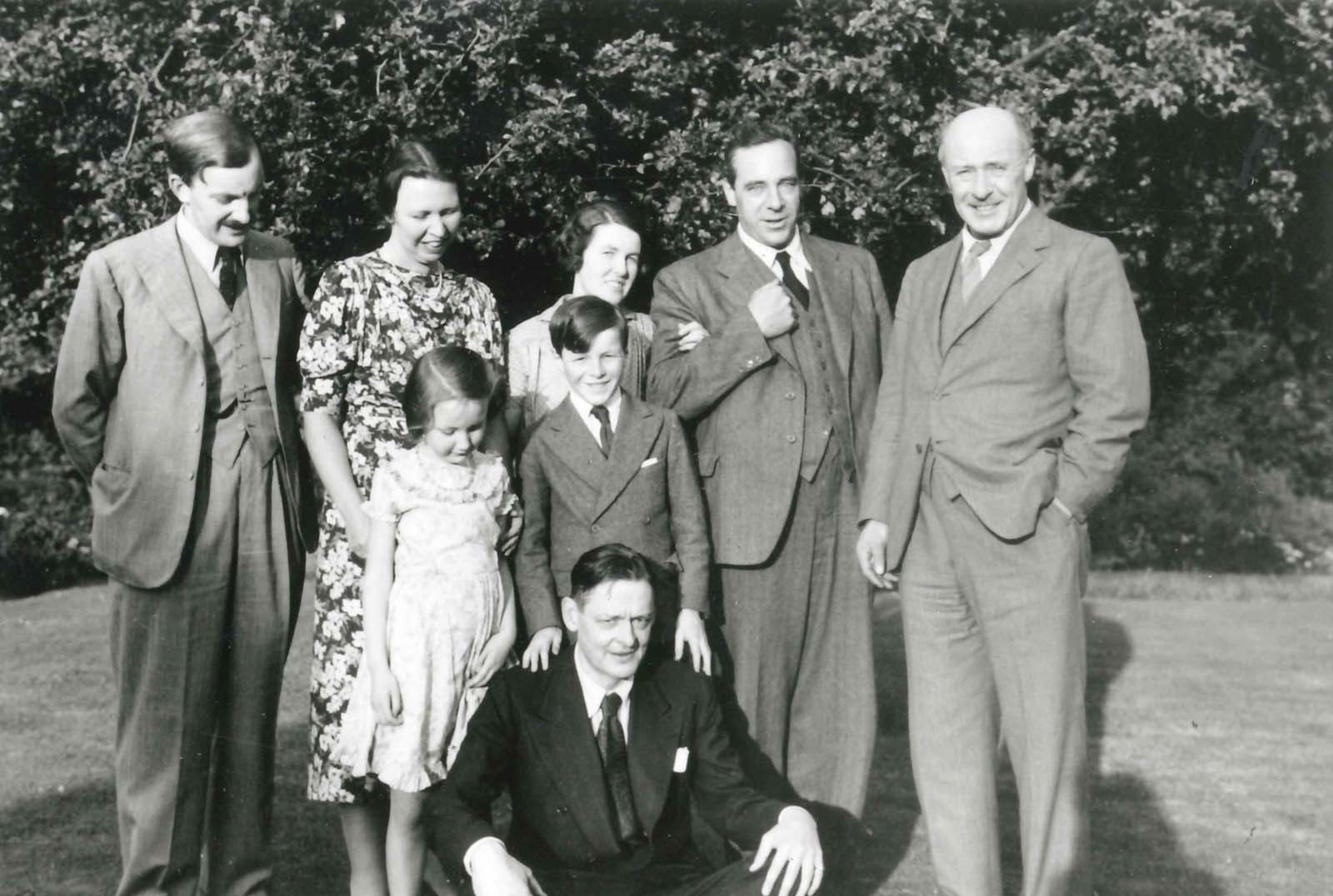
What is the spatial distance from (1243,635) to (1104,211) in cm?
331

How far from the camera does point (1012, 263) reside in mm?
3600

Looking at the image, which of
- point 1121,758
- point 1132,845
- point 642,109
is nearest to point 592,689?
point 1132,845

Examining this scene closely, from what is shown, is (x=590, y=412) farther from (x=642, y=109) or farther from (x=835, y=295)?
(x=642, y=109)

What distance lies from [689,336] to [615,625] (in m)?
1.07

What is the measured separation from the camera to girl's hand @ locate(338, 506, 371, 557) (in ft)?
11.9

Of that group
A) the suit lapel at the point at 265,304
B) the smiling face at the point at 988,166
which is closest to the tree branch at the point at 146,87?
the suit lapel at the point at 265,304

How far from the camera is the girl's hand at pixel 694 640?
369cm

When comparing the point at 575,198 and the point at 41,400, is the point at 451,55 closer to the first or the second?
the point at 575,198

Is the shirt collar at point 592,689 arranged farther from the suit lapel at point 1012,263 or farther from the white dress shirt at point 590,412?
the suit lapel at point 1012,263

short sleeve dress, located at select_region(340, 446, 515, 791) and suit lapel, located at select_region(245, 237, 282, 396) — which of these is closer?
short sleeve dress, located at select_region(340, 446, 515, 791)

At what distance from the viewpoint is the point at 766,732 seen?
404cm

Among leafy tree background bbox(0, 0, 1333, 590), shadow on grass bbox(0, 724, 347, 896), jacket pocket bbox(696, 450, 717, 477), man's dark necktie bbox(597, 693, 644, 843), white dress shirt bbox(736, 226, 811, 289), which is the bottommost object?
shadow on grass bbox(0, 724, 347, 896)

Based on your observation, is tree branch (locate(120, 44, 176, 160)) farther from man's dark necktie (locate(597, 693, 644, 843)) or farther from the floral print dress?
man's dark necktie (locate(597, 693, 644, 843))

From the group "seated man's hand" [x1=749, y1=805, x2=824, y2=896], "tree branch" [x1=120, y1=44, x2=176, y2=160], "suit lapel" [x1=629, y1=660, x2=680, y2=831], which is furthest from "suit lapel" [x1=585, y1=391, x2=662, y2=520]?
"tree branch" [x1=120, y1=44, x2=176, y2=160]
